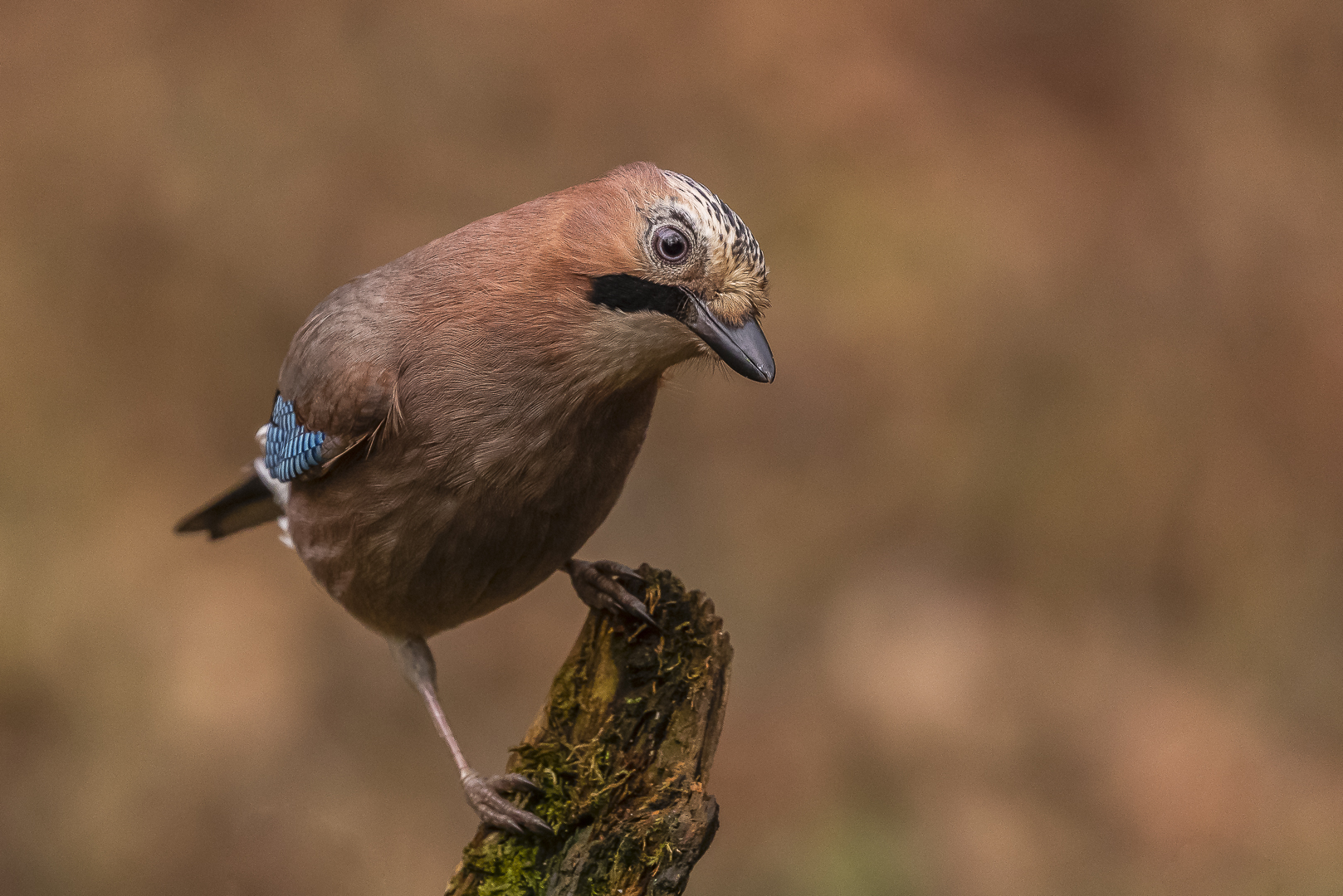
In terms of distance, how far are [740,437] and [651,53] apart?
2.44m

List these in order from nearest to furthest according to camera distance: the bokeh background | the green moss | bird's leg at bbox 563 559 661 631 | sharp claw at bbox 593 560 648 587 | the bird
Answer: the bird, the green moss, bird's leg at bbox 563 559 661 631, sharp claw at bbox 593 560 648 587, the bokeh background

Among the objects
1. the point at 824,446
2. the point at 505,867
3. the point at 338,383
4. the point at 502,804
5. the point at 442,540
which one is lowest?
the point at 505,867

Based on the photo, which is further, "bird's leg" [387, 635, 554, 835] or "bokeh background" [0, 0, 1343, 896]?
"bokeh background" [0, 0, 1343, 896]

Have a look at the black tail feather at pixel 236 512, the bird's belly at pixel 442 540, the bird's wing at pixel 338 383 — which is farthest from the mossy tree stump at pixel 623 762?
the black tail feather at pixel 236 512

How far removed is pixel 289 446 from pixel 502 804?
1.41m

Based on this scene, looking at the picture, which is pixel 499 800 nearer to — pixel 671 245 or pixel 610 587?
pixel 610 587

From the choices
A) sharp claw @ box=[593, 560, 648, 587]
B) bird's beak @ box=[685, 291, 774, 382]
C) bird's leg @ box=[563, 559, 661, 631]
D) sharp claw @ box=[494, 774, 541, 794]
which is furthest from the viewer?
sharp claw @ box=[593, 560, 648, 587]

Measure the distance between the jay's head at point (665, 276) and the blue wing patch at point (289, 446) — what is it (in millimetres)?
1046

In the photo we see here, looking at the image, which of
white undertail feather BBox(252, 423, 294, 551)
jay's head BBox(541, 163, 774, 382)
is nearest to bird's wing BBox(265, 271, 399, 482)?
white undertail feather BBox(252, 423, 294, 551)

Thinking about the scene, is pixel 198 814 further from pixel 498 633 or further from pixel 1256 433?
pixel 1256 433

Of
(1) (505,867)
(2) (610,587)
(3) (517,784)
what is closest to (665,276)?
(2) (610,587)

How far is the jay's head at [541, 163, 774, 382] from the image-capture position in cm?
335

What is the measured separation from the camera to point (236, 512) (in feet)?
16.5

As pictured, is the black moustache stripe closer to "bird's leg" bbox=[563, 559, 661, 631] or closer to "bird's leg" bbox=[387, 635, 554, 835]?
"bird's leg" bbox=[563, 559, 661, 631]
